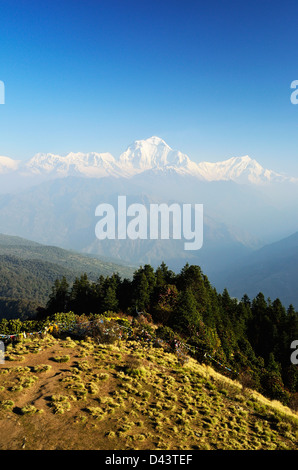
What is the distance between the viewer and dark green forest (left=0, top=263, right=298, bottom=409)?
31.9 m

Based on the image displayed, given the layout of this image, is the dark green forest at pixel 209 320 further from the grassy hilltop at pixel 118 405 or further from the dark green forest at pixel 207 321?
the grassy hilltop at pixel 118 405

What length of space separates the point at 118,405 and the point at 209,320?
30.8m

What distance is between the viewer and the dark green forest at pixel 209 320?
33469 millimetres

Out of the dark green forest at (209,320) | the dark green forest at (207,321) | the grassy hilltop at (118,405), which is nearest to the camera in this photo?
the grassy hilltop at (118,405)

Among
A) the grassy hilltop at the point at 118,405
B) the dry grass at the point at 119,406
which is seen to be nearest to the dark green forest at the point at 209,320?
the grassy hilltop at the point at 118,405

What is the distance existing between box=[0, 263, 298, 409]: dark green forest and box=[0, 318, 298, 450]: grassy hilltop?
692cm

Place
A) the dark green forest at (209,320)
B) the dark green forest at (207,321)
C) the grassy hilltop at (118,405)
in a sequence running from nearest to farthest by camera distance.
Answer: the grassy hilltop at (118,405)
the dark green forest at (207,321)
the dark green forest at (209,320)

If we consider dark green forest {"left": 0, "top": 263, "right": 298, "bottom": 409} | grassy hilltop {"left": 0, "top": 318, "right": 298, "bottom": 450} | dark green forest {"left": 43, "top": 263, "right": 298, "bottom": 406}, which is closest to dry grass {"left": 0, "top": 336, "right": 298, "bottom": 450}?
grassy hilltop {"left": 0, "top": 318, "right": 298, "bottom": 450}

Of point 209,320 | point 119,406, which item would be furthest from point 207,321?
point 119,406

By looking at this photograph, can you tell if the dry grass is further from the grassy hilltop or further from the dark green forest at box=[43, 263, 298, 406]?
the dark green forest at box=[43, 263, 298, 406]

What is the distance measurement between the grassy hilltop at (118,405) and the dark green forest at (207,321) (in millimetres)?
6924

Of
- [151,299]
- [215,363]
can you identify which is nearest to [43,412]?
[215,363]

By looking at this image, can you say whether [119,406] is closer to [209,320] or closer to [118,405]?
[118,405]
